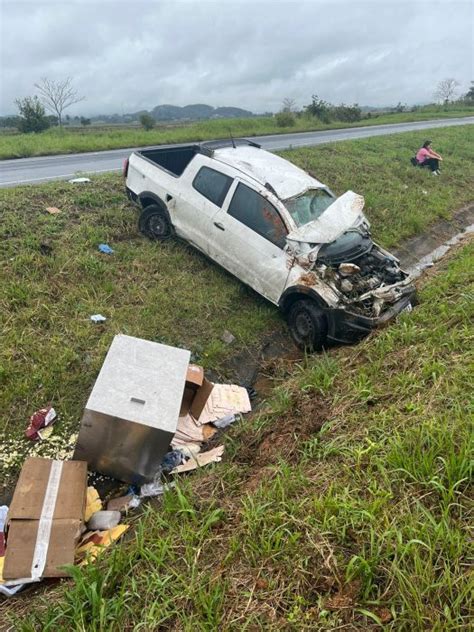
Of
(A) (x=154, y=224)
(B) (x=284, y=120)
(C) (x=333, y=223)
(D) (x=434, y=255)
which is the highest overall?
(B) (x=284, y=120)

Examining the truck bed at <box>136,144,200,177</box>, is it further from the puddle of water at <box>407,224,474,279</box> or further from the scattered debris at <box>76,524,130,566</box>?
the scattered debris at <box>76,524,130,566</box>

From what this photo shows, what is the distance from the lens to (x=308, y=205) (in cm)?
577

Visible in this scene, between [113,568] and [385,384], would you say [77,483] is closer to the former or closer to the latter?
[113,568]

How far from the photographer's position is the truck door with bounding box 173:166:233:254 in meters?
6.01

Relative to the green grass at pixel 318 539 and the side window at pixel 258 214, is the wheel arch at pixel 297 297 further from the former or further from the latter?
the green grass at pixel 318 539

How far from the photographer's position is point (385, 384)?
3.79 m

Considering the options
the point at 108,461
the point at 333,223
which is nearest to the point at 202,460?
the point at 108,461

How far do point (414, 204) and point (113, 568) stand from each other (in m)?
10.7

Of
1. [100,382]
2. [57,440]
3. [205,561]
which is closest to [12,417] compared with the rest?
[57,440]

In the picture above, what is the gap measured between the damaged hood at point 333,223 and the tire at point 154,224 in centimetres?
239

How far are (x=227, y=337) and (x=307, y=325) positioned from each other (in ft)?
3.41

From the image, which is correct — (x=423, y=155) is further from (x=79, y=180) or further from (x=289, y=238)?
(x=289, y=238)

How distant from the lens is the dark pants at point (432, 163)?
13.9 meters

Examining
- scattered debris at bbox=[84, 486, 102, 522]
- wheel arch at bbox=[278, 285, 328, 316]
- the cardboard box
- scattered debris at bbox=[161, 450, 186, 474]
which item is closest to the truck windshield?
wheel arch at bbox=[278, 285, 328, 316]
